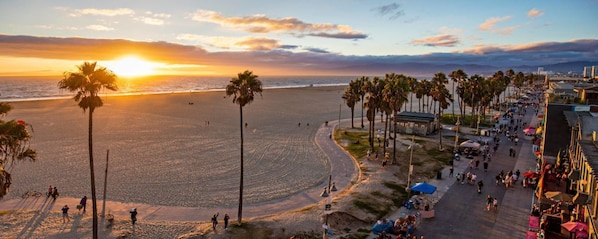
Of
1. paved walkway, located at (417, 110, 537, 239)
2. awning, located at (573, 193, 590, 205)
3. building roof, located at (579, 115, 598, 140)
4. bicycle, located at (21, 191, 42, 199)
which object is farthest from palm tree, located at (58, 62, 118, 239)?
building roof, located at (579, 115, 598, 140)

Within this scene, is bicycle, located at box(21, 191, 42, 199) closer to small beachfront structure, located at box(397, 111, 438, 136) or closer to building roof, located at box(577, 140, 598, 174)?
building roof, located at box(577, 140, 598, 174)

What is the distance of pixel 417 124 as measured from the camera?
5978 centimetres

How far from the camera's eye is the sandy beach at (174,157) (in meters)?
34.3

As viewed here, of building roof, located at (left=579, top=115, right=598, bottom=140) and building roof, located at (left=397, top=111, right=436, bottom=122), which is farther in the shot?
building roof, located at (left=397, top=111, right=436, bottom=122)

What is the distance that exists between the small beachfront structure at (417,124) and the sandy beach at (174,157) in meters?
14.9

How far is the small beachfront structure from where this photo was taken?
2334 inches

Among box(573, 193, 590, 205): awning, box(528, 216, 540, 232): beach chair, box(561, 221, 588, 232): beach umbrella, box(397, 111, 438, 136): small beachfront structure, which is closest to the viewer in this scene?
box(573, 193, 590, 205): awning

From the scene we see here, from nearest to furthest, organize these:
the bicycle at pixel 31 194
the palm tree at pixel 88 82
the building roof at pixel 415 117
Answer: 1. the palm tree at pixel 88 82
2. the bicycle at pixel 31 194
3. the building roof at pixel 415 117

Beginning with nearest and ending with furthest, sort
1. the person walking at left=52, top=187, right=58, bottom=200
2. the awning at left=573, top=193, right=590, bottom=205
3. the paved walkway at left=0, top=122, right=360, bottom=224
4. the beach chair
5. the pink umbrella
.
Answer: the awning at left=573, top=193, right=590, bottom=205, the pink umbrella, the beach chair, the paved walkway at left=0, top=122, right=360, bottom=224, the person walking at left=52, top=187, right=58, bottom=200

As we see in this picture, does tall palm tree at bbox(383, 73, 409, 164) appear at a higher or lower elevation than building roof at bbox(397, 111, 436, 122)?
A: higher

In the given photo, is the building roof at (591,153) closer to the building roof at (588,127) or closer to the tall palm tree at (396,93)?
the building roof at (588,127)

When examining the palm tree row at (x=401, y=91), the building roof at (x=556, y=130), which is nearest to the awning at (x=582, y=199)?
the building roof at (x=556, y=130)

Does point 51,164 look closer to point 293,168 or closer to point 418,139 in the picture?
point 293,168

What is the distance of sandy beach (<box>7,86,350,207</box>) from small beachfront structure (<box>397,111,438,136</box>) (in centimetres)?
1487
